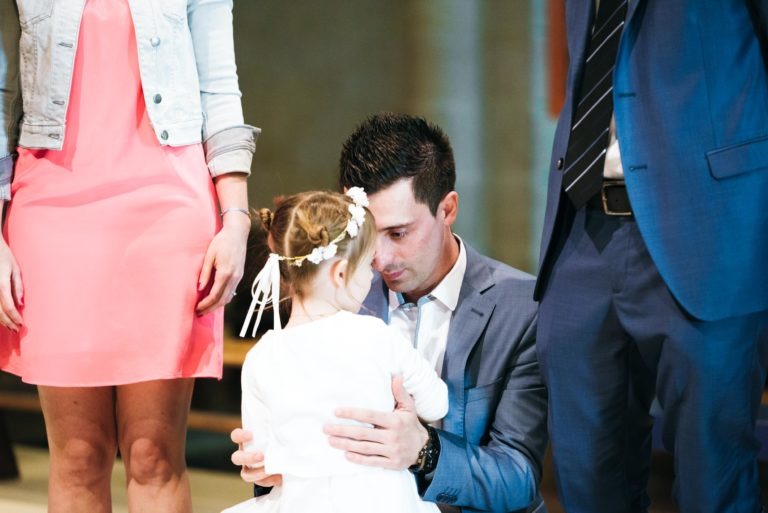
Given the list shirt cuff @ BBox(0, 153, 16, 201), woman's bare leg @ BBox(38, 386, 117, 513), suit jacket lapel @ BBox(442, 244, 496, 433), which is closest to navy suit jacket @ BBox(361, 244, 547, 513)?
suit jacket lapel @ BBox(442, 244, 496, 433)

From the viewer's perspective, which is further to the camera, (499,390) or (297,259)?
(499,390)

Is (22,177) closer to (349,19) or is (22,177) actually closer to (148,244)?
(148,244)

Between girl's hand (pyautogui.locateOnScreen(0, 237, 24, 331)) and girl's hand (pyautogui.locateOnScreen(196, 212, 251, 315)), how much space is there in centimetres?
34

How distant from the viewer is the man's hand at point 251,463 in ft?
6.11

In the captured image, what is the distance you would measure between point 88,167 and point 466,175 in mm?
2713

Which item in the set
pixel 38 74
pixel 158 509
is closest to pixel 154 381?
pixel 158 509

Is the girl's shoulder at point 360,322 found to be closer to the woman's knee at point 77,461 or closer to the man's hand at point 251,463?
the man's hand at point 251,463

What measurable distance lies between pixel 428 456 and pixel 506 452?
0.81 ft

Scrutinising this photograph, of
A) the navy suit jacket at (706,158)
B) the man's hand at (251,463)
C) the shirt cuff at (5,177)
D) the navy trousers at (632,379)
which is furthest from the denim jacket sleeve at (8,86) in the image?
the navy suit jacket at (706,158)

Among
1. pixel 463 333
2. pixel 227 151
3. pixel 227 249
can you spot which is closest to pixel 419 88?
pixel 463 333

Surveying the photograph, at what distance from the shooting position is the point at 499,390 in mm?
2195

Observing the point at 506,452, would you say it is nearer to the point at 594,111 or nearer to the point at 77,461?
the point at 594,111

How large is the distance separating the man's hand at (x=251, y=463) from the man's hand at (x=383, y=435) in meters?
0.16

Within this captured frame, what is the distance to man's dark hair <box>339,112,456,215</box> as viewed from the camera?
2307mm
